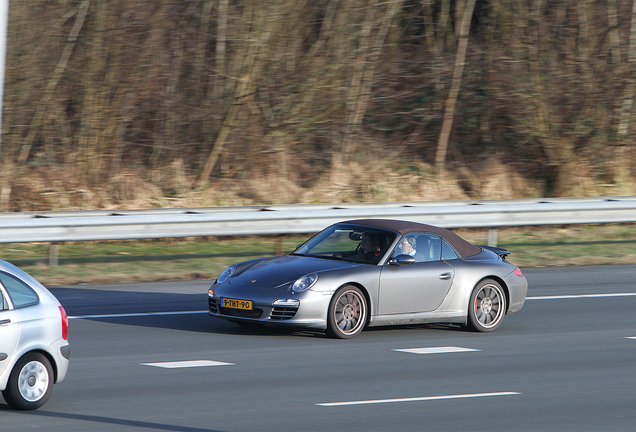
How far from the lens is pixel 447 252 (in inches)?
429

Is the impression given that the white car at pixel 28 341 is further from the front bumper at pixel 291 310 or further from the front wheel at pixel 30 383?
the front bumper at pixel 291 310

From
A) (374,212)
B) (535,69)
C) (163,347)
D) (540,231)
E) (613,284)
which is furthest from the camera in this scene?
(535,69)

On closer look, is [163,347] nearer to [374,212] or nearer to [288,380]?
[288,380]

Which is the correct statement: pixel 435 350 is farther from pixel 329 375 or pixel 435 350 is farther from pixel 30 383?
pixel 30 383

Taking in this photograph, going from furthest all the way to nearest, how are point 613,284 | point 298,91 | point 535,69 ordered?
1. point 535,69
2. point 298,91
3. point 613,284

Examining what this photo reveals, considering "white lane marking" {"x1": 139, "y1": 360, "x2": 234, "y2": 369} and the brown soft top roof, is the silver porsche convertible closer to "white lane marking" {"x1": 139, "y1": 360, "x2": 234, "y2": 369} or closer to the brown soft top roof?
the brown soft top roof

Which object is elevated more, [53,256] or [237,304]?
[53,256]

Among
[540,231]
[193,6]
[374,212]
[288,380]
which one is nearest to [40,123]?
[193,6]

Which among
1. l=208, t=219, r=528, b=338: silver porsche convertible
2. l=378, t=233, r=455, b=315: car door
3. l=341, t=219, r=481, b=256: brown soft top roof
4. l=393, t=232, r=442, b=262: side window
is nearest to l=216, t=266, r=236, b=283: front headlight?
l=208, t=219, r=528, b=338: silver porsche convertible

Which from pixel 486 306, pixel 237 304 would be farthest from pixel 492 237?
pixel 237 304

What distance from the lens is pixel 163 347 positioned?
30.7ft

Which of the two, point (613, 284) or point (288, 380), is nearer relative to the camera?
point (288, 380)

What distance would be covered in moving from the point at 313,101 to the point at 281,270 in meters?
12.3

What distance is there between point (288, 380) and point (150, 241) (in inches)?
377
